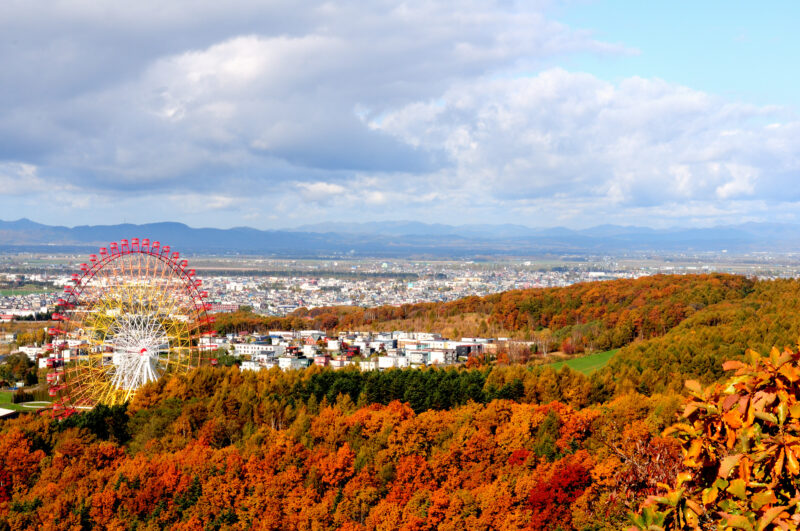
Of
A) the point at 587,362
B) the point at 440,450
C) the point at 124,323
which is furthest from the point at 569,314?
the point at 440,450

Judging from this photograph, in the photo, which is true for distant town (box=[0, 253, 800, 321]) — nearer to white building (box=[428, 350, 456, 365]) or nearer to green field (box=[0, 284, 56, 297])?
green field (box=[0, 284, 56, 297])

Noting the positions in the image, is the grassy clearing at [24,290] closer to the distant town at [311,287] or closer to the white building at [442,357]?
the distant town at [311,287]

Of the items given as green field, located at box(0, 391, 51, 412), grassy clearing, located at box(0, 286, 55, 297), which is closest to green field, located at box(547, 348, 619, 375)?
green field, located at box(0, 391, 51, 412)

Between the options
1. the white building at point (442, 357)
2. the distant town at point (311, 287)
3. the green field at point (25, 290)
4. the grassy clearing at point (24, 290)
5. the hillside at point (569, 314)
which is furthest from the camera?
the green field at point (25, 290)

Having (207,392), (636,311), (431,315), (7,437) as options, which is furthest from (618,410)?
(431,315)

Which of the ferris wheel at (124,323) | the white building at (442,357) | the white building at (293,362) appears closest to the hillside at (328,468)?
the ferris wheel at (124,323)
